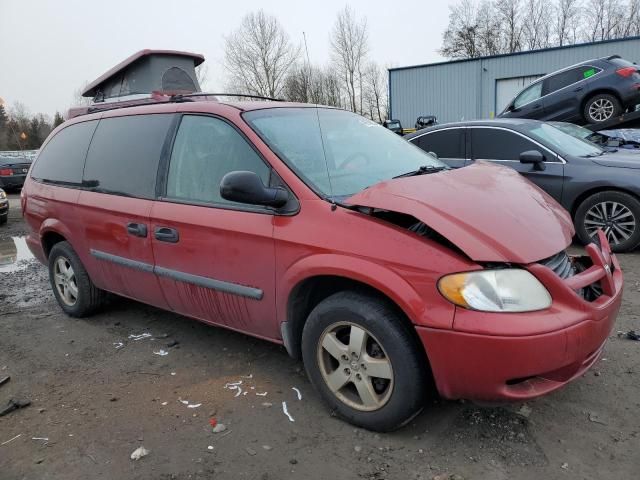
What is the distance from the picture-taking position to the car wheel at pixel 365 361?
2.45m

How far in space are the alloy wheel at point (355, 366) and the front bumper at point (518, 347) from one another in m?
0.29

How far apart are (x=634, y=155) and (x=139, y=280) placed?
5.53m

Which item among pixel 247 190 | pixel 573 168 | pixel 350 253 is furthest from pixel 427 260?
pixel 573 168

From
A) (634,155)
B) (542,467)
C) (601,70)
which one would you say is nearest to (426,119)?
(601,70)

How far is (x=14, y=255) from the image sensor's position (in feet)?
26.8

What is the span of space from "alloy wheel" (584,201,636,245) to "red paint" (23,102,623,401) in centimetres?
304

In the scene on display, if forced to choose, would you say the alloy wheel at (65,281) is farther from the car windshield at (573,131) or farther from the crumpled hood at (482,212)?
the car windshield at (573,131)

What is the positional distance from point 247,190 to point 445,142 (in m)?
4.79

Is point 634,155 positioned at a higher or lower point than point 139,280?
higher

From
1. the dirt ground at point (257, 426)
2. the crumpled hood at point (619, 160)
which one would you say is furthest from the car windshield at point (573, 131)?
the dirt ground at point (257, 426)

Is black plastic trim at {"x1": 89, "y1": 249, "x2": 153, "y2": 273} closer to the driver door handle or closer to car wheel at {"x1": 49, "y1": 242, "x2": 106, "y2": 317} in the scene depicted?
the driver door handle

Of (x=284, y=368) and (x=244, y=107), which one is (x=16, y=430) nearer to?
(x=284, y=368)

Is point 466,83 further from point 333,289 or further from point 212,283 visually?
point 333,289

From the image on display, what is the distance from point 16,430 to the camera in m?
2.96
